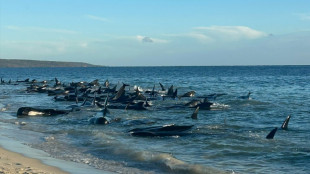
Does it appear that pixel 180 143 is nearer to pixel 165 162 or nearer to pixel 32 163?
pixel 165 162

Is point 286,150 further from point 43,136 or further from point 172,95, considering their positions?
point 172,95

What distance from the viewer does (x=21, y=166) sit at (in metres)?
10.3

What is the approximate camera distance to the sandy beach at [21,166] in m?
9.71

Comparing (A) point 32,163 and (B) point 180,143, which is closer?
(A) point 32,163

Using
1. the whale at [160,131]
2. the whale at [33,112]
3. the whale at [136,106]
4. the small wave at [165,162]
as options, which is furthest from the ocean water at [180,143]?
the whale at [136,106]

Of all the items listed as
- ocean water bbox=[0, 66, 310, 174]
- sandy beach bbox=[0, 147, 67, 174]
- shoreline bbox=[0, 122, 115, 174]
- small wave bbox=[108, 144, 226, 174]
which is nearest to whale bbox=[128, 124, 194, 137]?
ocean water bbox=[0, 66, 310, 174]

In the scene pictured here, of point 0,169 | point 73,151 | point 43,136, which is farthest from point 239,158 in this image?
point 43,136

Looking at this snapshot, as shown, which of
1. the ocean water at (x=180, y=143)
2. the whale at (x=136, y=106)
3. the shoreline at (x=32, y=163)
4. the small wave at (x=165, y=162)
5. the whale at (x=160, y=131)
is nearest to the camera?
the shoreline at (x=32, y=163)

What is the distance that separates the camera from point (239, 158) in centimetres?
1200

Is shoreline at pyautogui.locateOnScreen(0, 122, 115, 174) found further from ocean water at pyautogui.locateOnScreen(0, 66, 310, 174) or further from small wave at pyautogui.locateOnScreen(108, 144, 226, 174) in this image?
small wave at pyautogui.locateOnScreen(108, 144, 226, 174)

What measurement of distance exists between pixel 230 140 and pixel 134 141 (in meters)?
3.09

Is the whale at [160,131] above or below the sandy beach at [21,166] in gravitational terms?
above

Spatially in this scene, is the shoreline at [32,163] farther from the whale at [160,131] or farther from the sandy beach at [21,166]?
the whale at [160,131]

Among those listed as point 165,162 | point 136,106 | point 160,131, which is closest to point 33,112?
point 136,106
